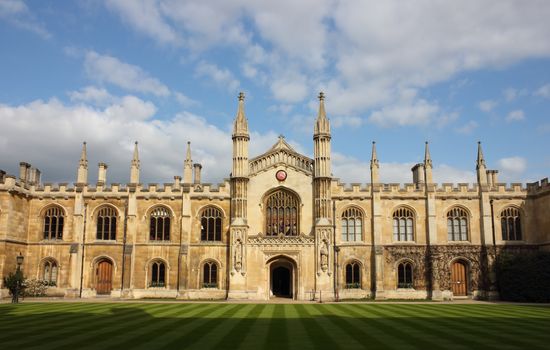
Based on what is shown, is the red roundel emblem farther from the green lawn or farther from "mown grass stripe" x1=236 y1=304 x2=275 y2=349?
"mown grass stripe" x1=236 y1=304 x2=275 y2=349

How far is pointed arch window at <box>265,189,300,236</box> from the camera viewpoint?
133 ft

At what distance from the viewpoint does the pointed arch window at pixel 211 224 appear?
135 ft

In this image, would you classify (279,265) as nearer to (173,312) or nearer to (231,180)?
(231,180)

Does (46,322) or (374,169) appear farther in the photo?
(374,169)

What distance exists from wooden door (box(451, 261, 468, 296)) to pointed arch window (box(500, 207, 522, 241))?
4281mm

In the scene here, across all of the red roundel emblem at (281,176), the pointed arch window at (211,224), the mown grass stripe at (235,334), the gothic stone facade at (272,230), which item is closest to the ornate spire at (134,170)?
the gothic stone facade at (272,230)

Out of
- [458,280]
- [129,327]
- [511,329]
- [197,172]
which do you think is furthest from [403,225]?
[129,327]

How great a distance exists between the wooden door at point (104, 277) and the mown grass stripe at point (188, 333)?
20.6 metres

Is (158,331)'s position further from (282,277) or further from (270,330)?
(282,277)

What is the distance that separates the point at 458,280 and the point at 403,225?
613 cm

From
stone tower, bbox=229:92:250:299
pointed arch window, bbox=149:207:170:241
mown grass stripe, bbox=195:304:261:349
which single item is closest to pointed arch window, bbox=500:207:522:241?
stone tower, bbox=229:92:250:299

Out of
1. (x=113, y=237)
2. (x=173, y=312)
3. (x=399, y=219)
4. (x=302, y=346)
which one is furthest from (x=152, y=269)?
(x=302, y=346)

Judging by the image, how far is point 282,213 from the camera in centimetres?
4100

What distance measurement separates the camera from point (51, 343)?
14883 millimetres
